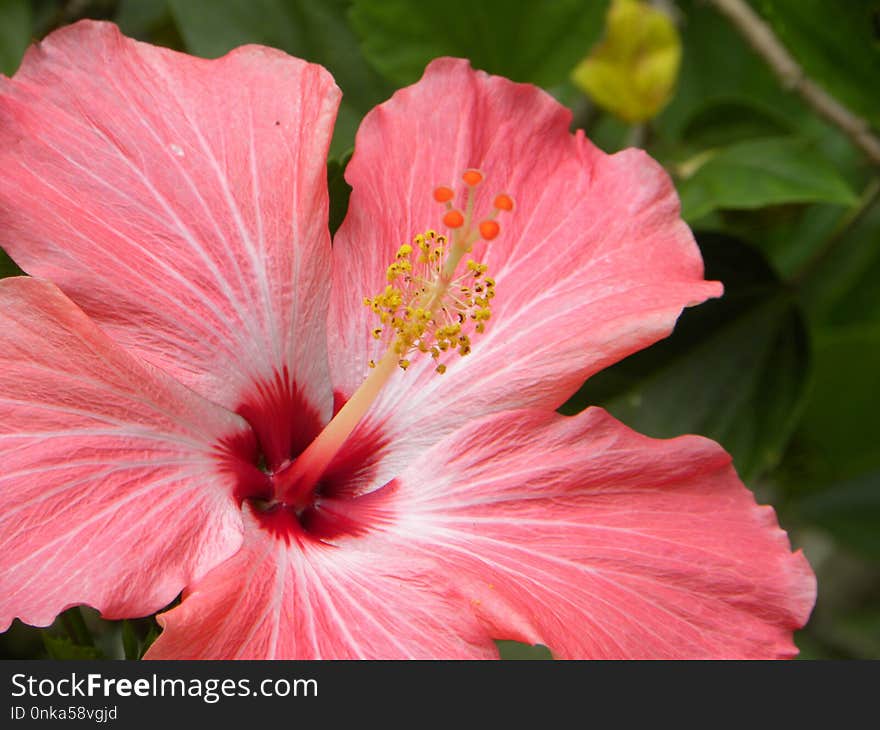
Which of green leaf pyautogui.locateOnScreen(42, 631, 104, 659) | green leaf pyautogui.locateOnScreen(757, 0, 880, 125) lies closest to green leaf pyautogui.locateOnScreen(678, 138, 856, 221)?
green leaf pyautogui.locateOnScreen(757, 0, 880, 125)

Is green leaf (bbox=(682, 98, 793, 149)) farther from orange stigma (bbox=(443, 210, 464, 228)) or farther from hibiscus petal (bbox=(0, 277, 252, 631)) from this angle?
hibiscus petal (bbox=(0, 277, 252, 631))

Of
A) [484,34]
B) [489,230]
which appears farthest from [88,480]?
[484,34]

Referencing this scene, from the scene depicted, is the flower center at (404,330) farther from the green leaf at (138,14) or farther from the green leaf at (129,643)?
the green leaf at (138,14)

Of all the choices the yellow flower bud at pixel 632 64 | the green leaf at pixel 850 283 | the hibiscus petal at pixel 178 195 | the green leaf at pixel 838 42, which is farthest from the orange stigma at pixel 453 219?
the green leaf at pixel 850 283

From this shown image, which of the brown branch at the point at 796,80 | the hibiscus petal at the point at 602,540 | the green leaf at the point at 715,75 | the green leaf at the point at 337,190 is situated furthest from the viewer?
the green leaf at the point at 715,75

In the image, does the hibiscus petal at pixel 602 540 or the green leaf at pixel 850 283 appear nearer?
the hibiscus petal at pixel 602 540

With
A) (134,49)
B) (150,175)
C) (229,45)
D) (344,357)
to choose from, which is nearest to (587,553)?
(344,357)
